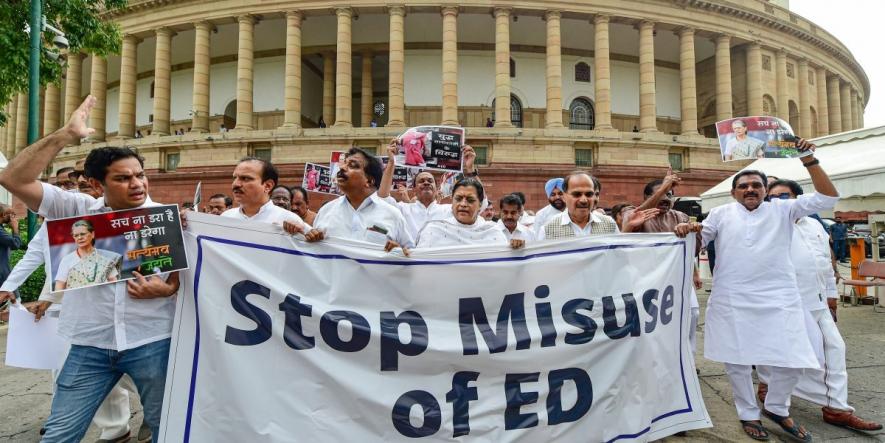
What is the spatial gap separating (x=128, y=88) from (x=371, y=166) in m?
29.0

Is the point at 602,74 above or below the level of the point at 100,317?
above

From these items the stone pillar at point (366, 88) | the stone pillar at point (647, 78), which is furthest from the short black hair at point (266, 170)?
the stone pillar at point (647, 78)

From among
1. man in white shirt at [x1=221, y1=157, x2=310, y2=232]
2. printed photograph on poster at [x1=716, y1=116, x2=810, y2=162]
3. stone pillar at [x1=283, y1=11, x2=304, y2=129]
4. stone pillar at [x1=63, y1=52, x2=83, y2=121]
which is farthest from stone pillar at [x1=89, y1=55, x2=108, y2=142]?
printed photograph on poster at [x1=716, y1=116, x2=810, y2=162]

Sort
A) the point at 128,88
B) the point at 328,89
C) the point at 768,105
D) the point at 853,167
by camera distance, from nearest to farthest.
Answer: the point at 853,167, the point at 128,88, the point at 328,89, the point at 768,105

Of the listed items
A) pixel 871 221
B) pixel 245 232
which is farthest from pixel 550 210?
pixel 871 221

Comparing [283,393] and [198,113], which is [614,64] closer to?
[198,113]

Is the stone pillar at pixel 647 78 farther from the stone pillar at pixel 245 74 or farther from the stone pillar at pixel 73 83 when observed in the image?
the stone pillar at pixel 73 83

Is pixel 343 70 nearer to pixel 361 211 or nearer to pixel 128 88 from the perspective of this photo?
pixel 128 88

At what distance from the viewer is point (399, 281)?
311 cm

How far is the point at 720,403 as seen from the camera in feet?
14.4

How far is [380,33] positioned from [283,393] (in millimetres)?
26953

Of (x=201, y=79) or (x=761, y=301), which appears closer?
(x=761, y=301)

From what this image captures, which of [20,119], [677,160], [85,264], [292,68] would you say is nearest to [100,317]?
[85,264]

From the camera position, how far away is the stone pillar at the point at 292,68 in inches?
938
